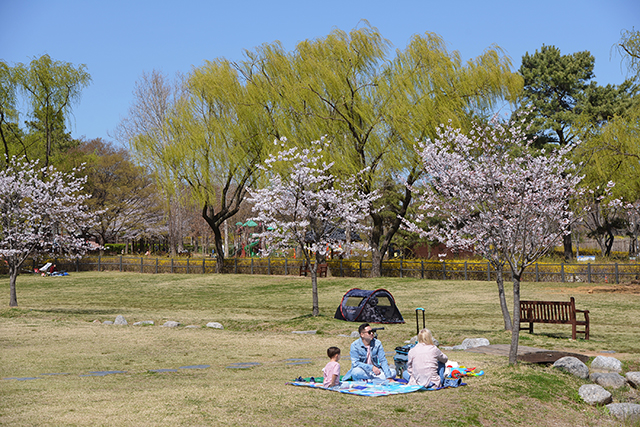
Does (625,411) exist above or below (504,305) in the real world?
below

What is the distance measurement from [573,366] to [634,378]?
1.07 m

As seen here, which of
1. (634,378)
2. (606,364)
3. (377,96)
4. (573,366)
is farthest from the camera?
(377,96)

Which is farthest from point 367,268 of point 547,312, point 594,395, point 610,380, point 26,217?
point 594,395

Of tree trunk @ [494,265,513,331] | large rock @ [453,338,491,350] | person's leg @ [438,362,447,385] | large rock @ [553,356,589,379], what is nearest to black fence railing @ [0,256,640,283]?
tree trunk @ [494,265,513,331]

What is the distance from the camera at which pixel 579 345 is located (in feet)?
48.0

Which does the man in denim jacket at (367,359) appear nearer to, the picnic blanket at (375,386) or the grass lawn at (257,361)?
the picnic blanket at (375,386)

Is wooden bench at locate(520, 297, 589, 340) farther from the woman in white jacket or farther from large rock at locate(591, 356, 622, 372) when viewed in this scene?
the woman in white jacket

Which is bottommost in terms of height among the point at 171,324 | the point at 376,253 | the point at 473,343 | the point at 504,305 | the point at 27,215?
the point at 473,343

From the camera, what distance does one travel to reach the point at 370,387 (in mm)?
9586

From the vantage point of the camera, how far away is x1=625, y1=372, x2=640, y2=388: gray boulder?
10.9 meters

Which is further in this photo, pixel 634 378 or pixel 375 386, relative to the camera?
pixel 634 378

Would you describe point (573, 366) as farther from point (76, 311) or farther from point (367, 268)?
point (367, 268)

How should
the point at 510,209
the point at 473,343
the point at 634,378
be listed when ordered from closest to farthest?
1. the point at 634,378
2. the point at 510,209
3. the point at 473,343

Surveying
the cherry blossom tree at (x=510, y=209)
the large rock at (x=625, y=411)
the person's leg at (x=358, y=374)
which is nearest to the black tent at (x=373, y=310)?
the cherry blossom tree at (x=510, y=209)
